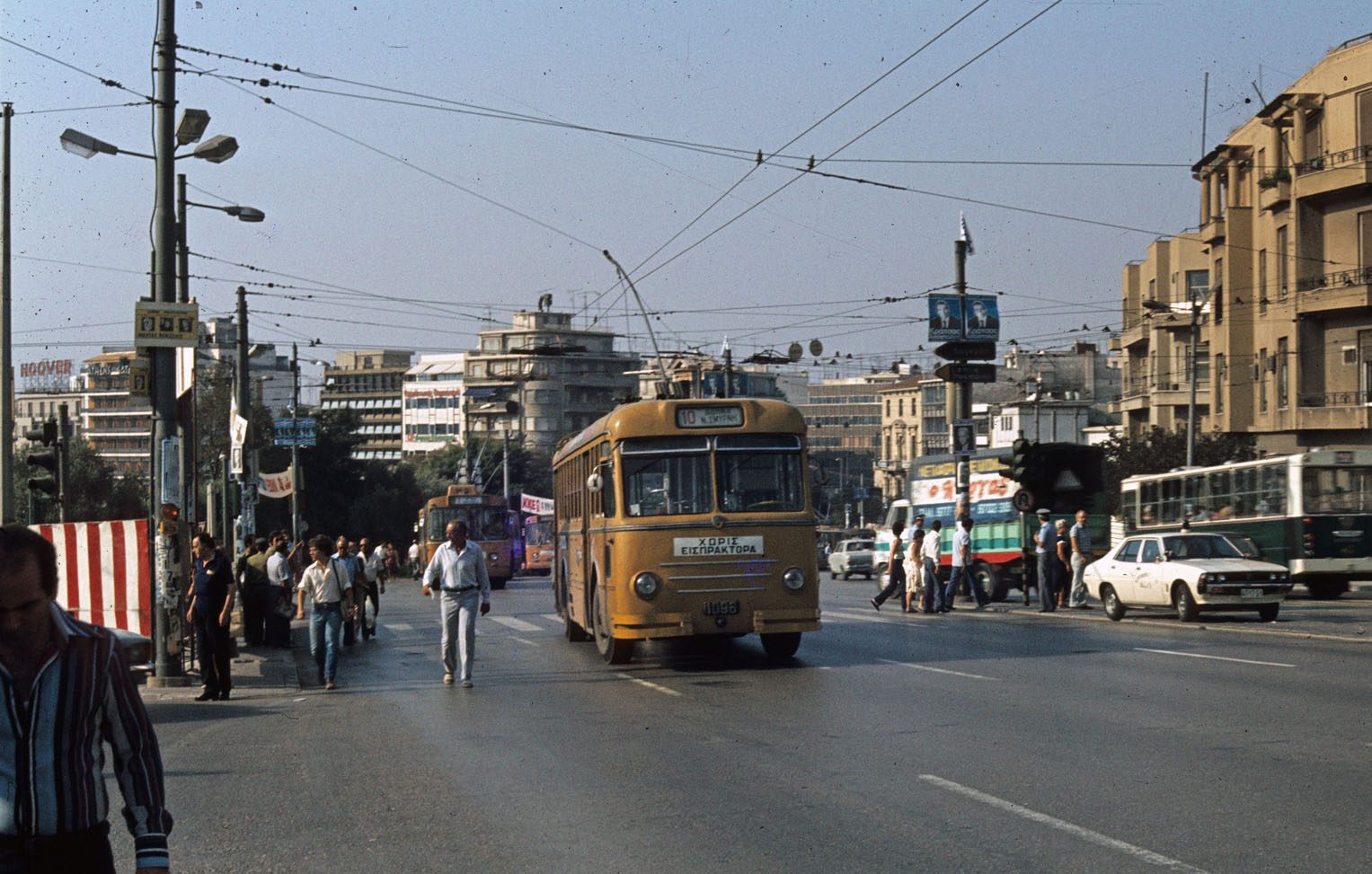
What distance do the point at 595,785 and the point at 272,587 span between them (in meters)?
15.6

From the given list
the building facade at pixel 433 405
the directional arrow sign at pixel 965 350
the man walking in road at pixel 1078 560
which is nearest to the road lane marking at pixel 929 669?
the man walking in road at pixel 1078 560

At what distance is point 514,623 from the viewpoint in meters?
30.3

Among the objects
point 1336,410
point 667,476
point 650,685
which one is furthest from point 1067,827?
point 1336,410

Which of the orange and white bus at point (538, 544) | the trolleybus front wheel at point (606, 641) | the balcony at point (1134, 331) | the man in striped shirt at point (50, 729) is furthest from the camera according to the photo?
the orange and white bus at point (538, 544)

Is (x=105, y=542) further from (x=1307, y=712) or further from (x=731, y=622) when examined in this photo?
(x=1307, y=712)

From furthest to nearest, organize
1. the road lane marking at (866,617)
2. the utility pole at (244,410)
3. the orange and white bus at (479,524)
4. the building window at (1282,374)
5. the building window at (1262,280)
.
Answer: the orange and white bus at (479,524)
the building window at (1262,280)
the building window at (1282,374)
the utility pole at (244,410)
the road lane marking at (866,617)

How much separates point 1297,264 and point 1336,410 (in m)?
4.79

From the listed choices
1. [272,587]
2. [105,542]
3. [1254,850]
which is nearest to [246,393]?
[272,587]

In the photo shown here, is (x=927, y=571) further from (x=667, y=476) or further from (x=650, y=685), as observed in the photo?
(x=650, y=685)

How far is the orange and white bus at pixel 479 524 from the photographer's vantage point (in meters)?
53.3

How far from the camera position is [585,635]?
24.0m

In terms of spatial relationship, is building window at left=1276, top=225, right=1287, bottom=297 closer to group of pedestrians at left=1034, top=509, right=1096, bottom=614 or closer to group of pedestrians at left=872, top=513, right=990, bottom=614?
group of pedestrians at left=1034, top=509, right=1096, bottom=614

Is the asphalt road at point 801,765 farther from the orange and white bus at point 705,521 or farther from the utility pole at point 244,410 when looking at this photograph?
the utility pole at point 244,410

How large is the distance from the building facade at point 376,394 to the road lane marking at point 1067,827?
183597mm
